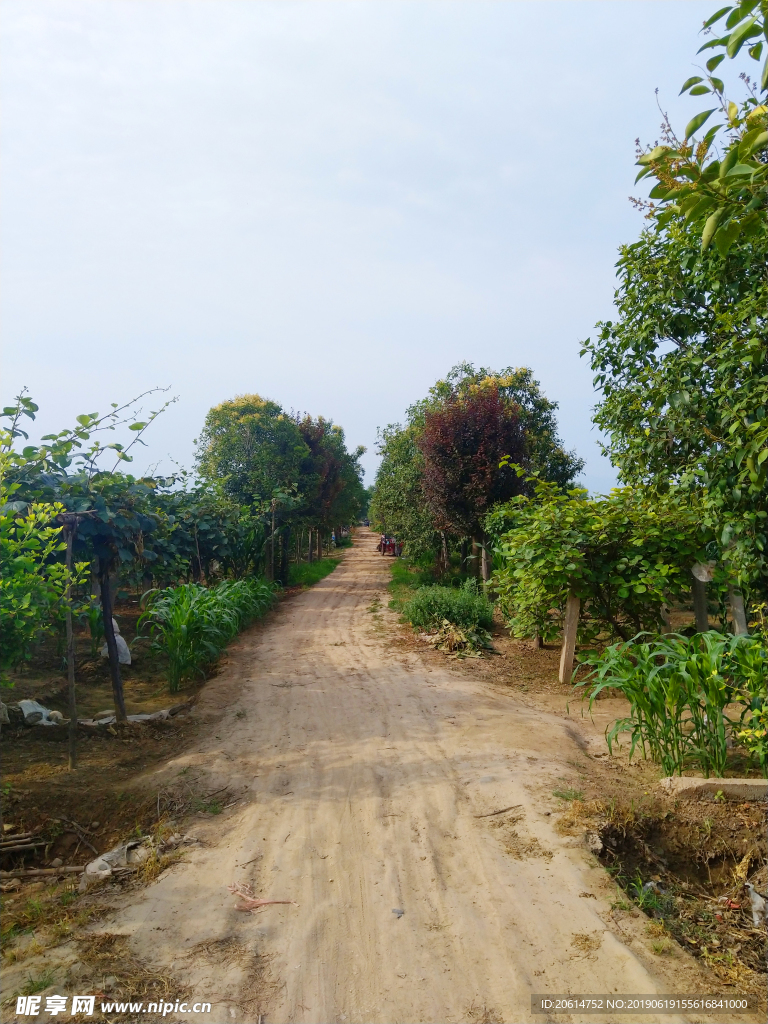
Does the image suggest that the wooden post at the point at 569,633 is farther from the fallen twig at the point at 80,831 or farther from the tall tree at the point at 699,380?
the fallen twig at the point at 80,831

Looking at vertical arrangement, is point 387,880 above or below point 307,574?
below

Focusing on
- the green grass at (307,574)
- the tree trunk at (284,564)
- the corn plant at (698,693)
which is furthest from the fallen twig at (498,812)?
the green grass at (307,574)

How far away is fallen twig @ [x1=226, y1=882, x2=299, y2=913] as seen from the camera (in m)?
3.31

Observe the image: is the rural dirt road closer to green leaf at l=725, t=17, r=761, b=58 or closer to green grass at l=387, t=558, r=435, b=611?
green leaf at l=725, t=17, r=761, b=58

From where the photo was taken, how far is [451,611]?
33.7ft

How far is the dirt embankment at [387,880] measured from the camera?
8.97 ft

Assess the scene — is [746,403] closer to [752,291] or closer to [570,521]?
Answer: [752,291]

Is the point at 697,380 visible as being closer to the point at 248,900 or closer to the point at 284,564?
the point at 248,900

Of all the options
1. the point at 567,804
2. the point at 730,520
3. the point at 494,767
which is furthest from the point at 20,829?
the point at 730,520

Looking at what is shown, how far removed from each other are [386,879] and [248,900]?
0.74m

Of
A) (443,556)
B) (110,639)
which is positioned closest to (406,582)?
(443,556)

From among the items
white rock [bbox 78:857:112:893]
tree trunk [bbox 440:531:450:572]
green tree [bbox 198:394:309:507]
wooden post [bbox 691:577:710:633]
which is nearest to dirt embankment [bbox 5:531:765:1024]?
white rock [bbox 78:857:112:893]

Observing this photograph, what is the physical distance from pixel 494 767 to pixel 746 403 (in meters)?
3.18

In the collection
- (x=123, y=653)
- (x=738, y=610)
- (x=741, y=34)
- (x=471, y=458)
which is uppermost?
(x=471, y=458)
